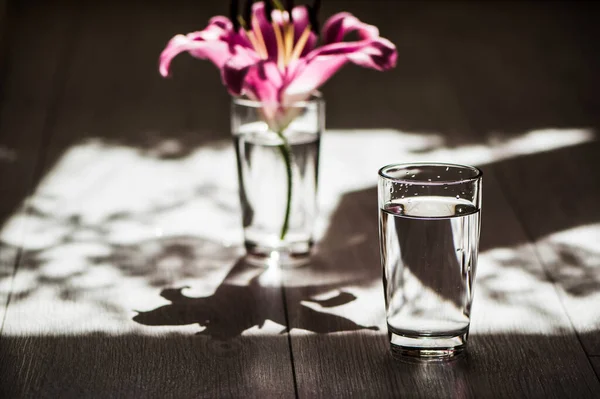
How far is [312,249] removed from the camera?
→ 1.82 meters

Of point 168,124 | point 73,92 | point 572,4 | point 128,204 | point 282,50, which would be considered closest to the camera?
point 282,50

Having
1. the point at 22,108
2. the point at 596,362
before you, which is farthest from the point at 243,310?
the point at 22,108

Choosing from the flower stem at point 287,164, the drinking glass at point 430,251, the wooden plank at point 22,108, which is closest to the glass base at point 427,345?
the drinking glass at point 430,251

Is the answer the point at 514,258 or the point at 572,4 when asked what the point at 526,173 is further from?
the point at 572,4

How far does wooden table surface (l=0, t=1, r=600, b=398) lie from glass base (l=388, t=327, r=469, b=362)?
0.03 metres

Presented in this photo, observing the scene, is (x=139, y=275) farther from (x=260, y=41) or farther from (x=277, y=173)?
(x=260, y=41)

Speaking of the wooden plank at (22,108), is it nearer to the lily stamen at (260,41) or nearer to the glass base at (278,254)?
the glass base at (278,254)

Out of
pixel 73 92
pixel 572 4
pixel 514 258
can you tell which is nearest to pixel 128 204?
pixel 514 258

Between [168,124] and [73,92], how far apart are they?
1.50ft

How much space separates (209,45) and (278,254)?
43 cm

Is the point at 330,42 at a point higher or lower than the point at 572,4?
higher

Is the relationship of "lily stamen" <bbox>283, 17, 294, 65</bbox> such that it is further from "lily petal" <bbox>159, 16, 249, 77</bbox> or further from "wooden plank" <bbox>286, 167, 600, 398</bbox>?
"wooden plank" <bbox>286, 167, 600, 398</bbox>

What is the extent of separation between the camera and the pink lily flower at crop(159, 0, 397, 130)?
1527 mm

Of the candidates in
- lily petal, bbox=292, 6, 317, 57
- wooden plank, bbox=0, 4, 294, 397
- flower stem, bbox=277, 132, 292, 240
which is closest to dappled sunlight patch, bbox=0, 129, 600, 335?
wooden plank, bbox=0, 4, 294, 397
